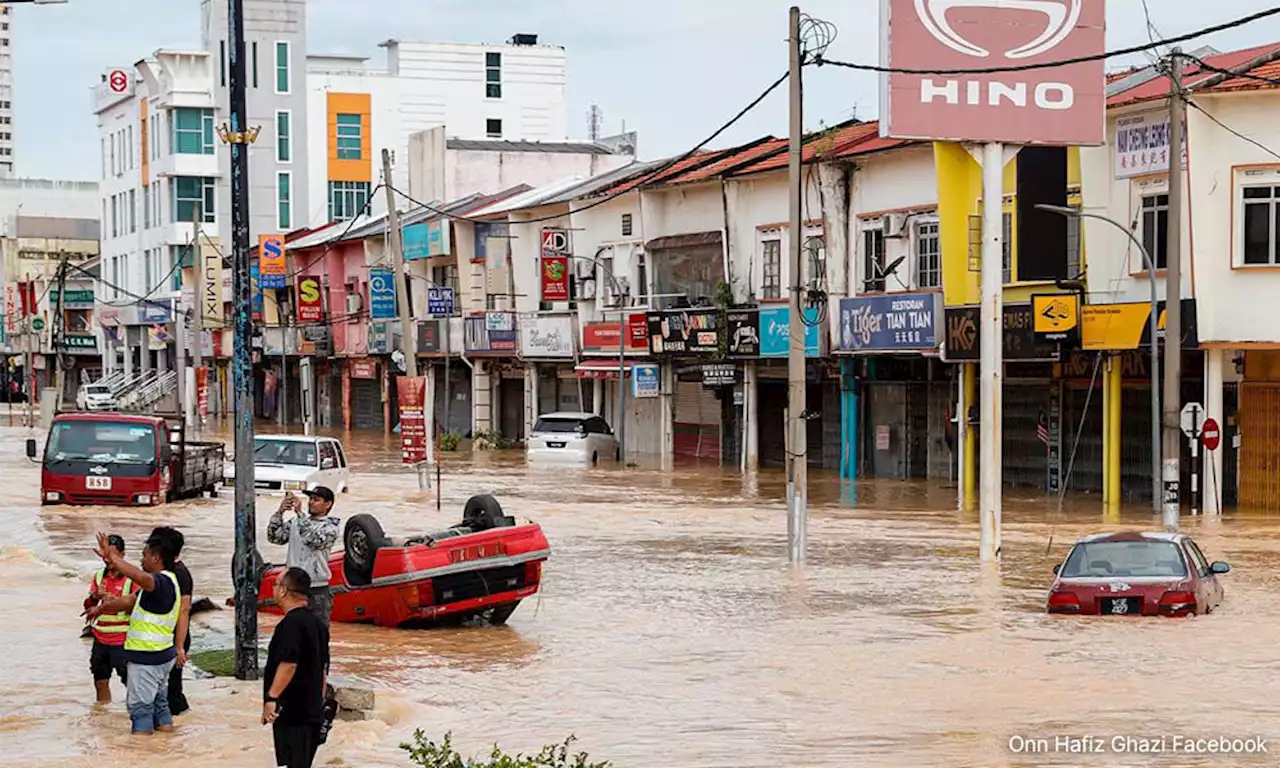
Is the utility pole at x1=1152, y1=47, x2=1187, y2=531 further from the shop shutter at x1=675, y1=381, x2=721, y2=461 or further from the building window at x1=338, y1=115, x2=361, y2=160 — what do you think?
the building window at x1=338, y1=115, x2=361, y2=160

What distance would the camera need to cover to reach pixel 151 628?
45.1 ft

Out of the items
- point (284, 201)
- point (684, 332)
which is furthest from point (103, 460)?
point (284, 201)

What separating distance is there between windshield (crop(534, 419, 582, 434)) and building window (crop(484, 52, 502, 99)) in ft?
151

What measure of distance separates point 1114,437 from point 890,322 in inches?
255

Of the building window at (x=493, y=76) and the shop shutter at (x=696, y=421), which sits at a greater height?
the building window at (x=493, y=76)

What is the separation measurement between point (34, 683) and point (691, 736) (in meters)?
6.00

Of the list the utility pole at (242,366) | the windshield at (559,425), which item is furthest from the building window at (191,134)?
the utility pole at (242,366)

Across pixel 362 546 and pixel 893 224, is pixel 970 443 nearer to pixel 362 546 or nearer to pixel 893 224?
pixel 893 224

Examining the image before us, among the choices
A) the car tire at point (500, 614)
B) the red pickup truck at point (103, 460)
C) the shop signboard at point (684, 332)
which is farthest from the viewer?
the shop signboard at point (684, 332)

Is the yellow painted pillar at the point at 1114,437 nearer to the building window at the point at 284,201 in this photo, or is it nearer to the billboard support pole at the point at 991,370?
the billboard support pole at the point at 991,370

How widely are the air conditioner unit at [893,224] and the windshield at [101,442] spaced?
16849 mm

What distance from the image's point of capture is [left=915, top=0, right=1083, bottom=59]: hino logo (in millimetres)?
27844

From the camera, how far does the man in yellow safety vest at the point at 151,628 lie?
45.1 feet

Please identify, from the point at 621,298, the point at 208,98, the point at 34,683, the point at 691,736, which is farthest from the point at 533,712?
the point at 208,98
